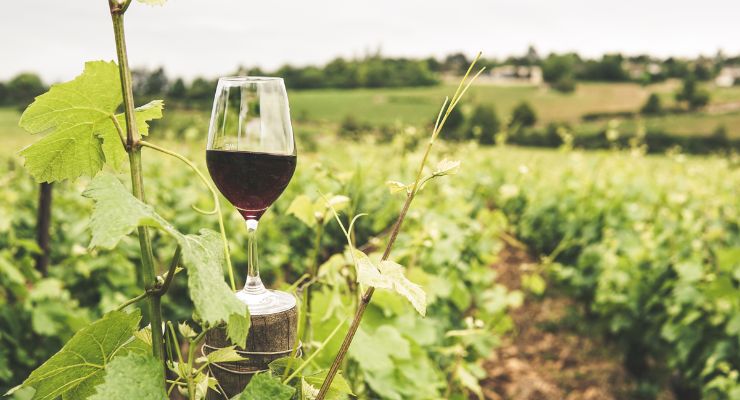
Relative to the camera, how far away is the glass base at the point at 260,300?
1149 millimetres

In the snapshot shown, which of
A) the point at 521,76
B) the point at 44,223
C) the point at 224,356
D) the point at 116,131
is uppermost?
the point at 521,76

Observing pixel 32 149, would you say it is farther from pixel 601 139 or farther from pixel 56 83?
pixel 601 139

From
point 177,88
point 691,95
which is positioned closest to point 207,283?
point 177,88

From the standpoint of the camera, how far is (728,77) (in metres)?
56.1

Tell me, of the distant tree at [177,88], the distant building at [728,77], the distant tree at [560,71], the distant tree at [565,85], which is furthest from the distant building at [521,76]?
the distant tree at [177,88]

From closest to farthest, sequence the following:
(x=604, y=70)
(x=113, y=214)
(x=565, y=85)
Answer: (x=113, y=214), (x=565, y=85), (x=604, y=70)

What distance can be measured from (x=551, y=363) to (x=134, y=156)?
572 centimetres

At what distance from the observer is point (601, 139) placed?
4009 cm

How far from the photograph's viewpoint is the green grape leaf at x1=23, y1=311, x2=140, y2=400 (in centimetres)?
91

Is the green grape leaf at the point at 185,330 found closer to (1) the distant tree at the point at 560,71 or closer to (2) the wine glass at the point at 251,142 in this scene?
(2) the wine glass at the point at 251,142

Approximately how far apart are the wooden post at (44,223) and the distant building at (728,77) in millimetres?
61569

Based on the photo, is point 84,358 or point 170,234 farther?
point 84,358

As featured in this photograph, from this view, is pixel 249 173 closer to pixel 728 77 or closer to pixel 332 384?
pixel 332 384

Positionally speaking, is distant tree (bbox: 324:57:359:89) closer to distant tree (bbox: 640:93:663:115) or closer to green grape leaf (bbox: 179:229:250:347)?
distant tree (bbox: 640:93:663:115)
